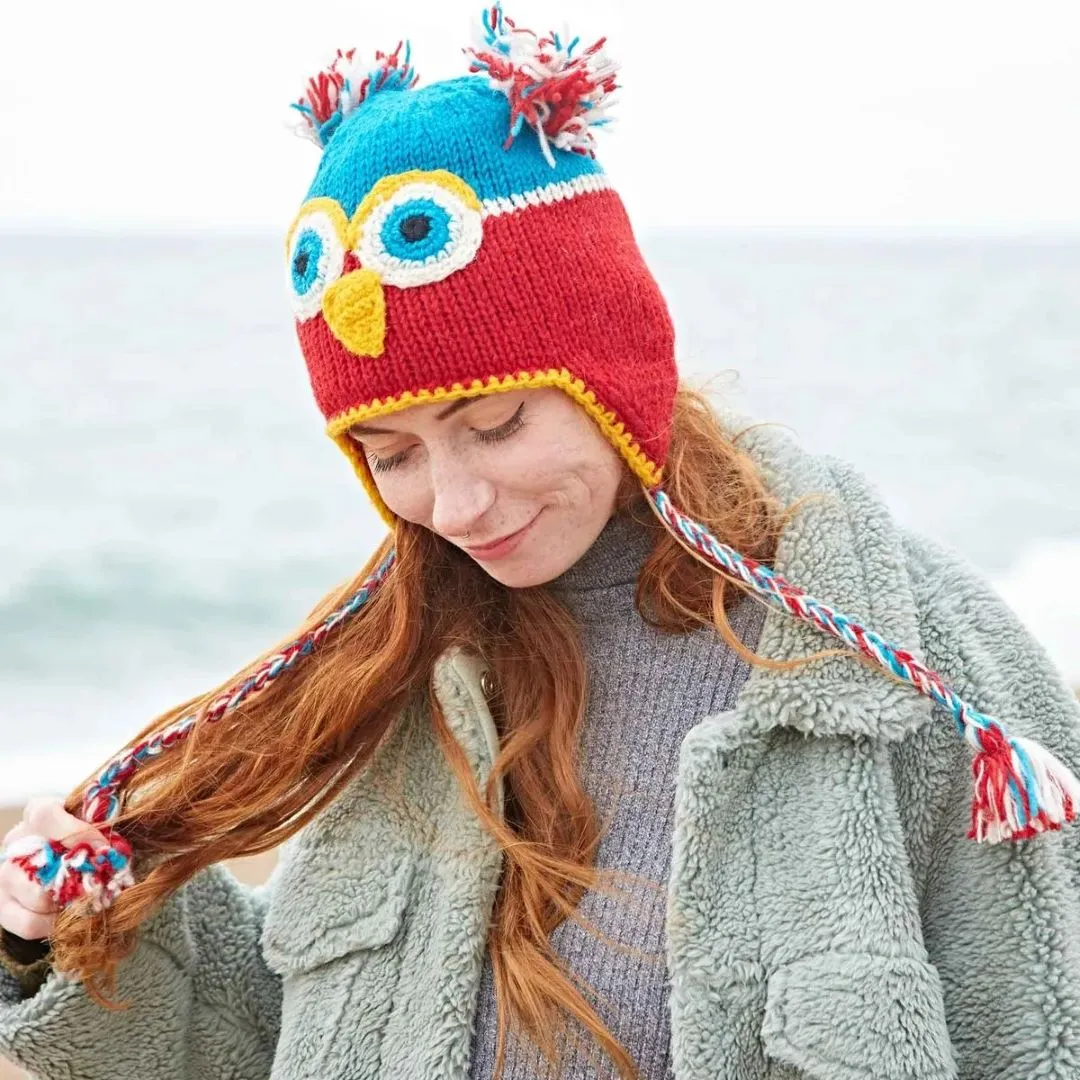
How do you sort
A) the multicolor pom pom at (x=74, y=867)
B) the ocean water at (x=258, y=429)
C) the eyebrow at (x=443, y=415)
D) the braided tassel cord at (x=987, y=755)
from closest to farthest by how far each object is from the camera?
the braided tassel cord at (x=987, y=755), the eyebrow at (x=443, y=415), the multicolor pom pom at (x=74, y=867), the ocean water at (x=258, y=429)

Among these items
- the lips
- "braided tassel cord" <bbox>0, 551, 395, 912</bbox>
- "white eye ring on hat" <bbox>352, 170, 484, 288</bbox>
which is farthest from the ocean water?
"white eye ring on hat" <bbox>352, 170, 484, 288</bbox>

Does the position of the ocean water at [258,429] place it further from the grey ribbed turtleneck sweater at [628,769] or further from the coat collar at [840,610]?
the coat collar at [840,610]

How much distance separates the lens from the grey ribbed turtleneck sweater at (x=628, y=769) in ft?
3.94

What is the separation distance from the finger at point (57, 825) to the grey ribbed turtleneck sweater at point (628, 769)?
0.44m

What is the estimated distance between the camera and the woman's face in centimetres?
115

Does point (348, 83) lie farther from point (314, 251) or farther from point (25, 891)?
point (25, 891)

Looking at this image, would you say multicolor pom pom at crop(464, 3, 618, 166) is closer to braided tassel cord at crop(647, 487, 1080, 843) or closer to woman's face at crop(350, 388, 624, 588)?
woman's face at crop(350, 388, 624, 588)

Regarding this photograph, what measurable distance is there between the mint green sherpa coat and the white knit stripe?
1.12 feet

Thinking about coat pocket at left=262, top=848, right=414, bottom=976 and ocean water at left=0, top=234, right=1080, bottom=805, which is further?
ocean water at left=0, top=234, right=1080, bottom=805

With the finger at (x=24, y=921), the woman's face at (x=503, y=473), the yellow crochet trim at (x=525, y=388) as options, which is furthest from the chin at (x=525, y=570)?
the finger at (x=24, y=921)

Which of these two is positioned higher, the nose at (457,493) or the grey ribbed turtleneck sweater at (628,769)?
the nose at (457,493)

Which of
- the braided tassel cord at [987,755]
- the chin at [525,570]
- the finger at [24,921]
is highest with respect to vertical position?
the chin at [525,570]

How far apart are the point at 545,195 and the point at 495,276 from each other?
10cm

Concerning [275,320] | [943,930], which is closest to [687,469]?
[943,930]
